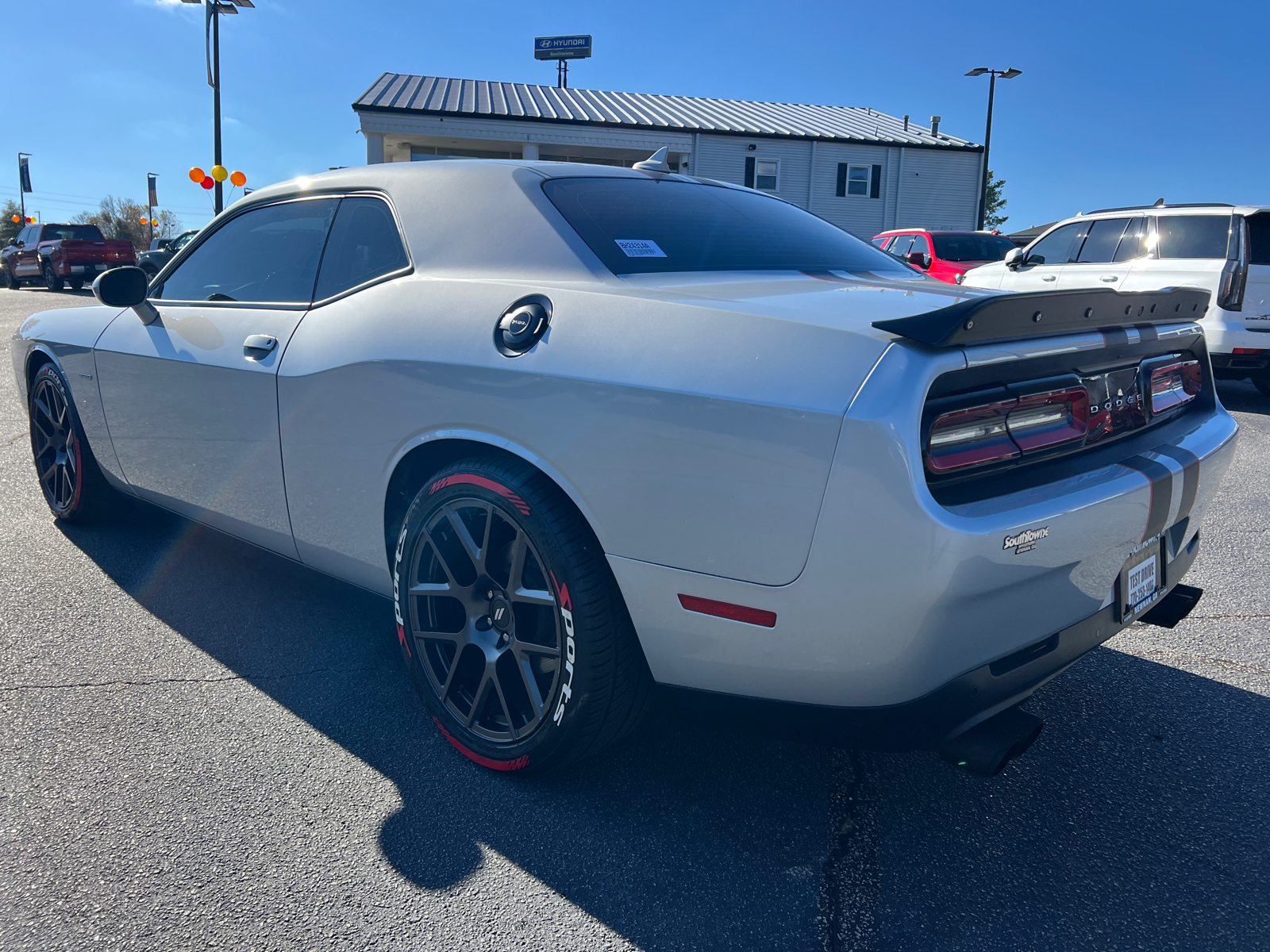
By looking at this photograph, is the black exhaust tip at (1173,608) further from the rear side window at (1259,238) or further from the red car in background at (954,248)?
Result: the red car in background at (954,248)

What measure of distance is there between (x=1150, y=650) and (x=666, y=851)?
6.40 ft

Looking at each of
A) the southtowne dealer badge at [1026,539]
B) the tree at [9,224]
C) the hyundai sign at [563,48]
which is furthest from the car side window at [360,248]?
the tree at [9,224]

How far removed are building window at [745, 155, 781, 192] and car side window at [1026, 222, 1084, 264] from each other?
Answer: 20.8 m

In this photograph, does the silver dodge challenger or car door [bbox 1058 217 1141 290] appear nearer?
the silver dodge challenger

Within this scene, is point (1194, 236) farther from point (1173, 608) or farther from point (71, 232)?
point (71, 232)

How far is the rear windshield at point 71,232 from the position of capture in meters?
24.7

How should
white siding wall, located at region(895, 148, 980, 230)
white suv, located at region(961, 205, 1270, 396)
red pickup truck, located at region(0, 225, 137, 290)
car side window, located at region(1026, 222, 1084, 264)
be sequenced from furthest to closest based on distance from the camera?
1. white siding wall, located at region(895, 148, 980, 230)
2. red pickup truck, located at region(0, 225, 137, 290)
3. car side window, located at region(1026, 222, 1084, 264)
4. white suv, located at region(961, 205, 1270, 396)

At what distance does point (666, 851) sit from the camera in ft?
6.60

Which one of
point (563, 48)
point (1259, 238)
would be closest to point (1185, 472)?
point (1259, 238)

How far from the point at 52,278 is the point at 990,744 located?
28.6 metres

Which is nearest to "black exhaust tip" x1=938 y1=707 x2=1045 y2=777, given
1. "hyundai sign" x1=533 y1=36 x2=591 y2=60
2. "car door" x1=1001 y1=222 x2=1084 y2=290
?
"car door" x1=1001 y1=222 x2=1084 y2=290

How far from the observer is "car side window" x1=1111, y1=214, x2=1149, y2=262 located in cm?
857

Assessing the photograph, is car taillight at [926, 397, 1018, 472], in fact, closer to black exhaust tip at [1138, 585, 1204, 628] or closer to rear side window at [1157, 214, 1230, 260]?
black exhaust tip at [1138, 585, 1204, 628]

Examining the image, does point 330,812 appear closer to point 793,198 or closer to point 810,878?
point 810,878
